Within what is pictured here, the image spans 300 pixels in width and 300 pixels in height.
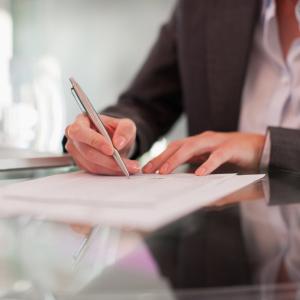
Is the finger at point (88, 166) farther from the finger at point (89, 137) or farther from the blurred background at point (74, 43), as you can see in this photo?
the blurred background at point (74, 43)

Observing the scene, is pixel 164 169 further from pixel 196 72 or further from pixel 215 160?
pixel 196 72

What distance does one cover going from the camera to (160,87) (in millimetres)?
1028

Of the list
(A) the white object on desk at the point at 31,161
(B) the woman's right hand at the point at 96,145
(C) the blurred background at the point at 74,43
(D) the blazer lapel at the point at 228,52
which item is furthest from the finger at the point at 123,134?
(C) the blurred background at the point at 74,43

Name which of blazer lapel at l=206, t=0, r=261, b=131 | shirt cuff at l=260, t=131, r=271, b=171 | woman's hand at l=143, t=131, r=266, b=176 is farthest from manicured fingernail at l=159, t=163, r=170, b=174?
blazer lapel at l=206, t=0, r=261, b=131

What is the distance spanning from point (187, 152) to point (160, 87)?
1.57 ft

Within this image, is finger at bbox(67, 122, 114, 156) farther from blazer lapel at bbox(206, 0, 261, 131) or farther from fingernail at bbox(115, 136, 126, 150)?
blazer lapel at bbox(206, 0, 261, 131)

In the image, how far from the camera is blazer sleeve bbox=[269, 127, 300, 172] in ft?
1.99

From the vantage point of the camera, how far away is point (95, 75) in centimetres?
150

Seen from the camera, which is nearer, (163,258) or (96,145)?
(163,258)

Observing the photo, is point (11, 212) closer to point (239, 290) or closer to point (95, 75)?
point (239, 290)

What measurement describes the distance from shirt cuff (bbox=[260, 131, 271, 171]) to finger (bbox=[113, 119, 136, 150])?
17 cm

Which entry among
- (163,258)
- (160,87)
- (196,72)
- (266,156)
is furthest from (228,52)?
(163,258)

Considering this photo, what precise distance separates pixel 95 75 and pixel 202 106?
635mm

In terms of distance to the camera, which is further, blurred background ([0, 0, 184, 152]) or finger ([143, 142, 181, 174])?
blurred background ([0, 0, 184, 152])
